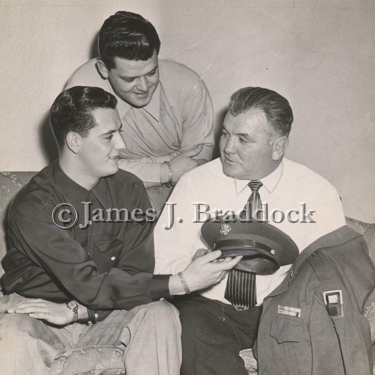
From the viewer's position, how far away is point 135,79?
2.70 m

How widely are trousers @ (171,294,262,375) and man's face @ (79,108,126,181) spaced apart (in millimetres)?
603

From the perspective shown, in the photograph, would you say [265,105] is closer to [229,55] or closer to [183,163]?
[183,163]

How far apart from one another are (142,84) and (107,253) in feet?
2.69

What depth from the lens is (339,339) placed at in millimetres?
2043

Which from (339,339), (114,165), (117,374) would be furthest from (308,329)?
(114,165)

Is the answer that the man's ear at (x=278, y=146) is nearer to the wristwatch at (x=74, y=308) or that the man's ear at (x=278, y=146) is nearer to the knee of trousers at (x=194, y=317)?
the knee of trousers at (x=194, y=317)

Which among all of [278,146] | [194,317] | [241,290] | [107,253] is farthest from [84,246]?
[278,146]

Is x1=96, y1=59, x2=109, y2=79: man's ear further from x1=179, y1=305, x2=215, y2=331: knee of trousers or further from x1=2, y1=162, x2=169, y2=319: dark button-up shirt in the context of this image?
x1=179, y1=305, x2=215, y2=331: knee of trousers

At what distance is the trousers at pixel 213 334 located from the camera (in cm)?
209

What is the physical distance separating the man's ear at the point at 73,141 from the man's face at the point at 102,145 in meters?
0.01

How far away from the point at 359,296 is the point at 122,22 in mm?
1489

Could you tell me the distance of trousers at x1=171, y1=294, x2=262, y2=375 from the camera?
2086mm

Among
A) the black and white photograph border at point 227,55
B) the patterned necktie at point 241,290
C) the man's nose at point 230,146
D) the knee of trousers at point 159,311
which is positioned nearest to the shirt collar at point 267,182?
the man's nose at point 230,146

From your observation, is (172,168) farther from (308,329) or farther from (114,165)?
(308,329)
